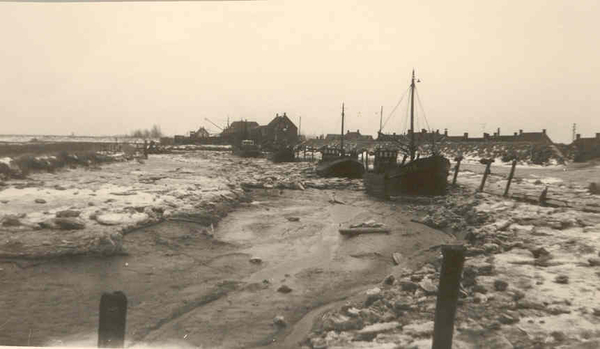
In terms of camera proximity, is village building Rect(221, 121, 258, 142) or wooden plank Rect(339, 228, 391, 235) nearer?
wooden plank Rect(339, 228, 391, 235)

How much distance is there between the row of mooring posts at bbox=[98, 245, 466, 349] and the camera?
4.04m

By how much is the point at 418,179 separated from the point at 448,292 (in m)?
13.8

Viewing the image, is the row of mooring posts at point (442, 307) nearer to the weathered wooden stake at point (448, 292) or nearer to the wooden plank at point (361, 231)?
the weathered wooden stake at point (448, 292)

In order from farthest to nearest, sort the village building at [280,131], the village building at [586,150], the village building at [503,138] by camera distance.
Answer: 1. the village building at [280,131]
2. the village building at [503,138]
3. the village building at [586,150]

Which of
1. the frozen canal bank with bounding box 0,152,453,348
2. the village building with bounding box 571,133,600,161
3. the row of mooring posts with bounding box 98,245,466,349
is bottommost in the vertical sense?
the frozen canal bank with bounding box 0,152,453,348

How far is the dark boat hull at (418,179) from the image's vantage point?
678 inches

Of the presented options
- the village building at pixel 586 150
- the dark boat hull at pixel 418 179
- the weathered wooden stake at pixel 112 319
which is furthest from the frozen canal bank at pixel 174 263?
the village building at pixel 586 150

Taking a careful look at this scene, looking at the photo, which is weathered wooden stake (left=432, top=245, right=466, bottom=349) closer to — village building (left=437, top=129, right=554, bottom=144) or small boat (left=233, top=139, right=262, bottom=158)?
village building (left=437, top=129, right=554, bottom=144)

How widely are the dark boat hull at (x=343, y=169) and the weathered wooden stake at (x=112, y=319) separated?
69.4ft

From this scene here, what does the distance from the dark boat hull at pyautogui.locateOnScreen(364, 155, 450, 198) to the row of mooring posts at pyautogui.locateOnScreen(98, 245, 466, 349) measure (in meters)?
13.3

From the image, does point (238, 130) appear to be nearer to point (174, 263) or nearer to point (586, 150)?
point (586, 150)

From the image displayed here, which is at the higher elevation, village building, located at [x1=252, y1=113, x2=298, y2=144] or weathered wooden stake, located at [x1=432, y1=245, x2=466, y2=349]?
village building, located at [x1=252, y1=113, x2=298, y2=144]

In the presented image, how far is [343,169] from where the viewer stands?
25.1m

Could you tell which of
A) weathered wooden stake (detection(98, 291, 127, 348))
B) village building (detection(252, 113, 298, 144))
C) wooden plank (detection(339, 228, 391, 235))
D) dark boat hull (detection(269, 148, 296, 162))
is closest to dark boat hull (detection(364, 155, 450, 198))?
wooden plank (detection(339, 228, 391, 235))
